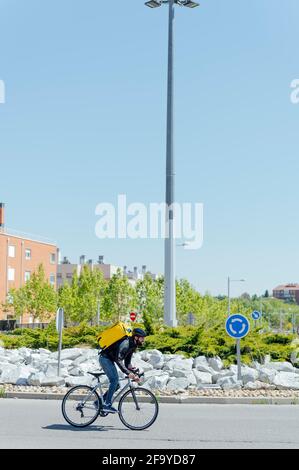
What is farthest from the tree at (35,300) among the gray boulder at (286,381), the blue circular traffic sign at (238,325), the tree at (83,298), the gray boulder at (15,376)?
the blue circular traffic sign at (238,325)

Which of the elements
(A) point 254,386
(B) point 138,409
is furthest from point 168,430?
(A) point 254,386

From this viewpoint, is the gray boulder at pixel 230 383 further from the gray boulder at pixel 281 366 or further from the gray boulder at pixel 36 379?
the gray boulder at pixel 36 379

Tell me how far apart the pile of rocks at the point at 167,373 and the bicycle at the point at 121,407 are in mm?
3647

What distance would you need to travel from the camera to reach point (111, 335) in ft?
35.5

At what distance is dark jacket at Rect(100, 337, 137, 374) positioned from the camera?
10.7 metres

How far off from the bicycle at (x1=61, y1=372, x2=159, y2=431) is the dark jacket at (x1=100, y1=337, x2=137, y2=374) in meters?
0.24

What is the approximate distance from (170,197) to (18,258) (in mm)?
60445

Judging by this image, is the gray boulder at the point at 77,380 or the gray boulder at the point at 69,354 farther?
the gray boulder at the point at 69,354

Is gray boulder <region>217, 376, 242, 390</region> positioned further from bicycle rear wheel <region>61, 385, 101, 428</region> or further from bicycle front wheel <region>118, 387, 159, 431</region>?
bicycle rear wheel <region>61, 385, 101, 428</region>

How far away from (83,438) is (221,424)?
254 cm

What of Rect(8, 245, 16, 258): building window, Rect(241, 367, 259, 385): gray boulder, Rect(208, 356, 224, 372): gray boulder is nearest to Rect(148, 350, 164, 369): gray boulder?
Rect(208, 356, 224, 372): gray boulder

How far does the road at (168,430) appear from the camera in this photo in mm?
9430
